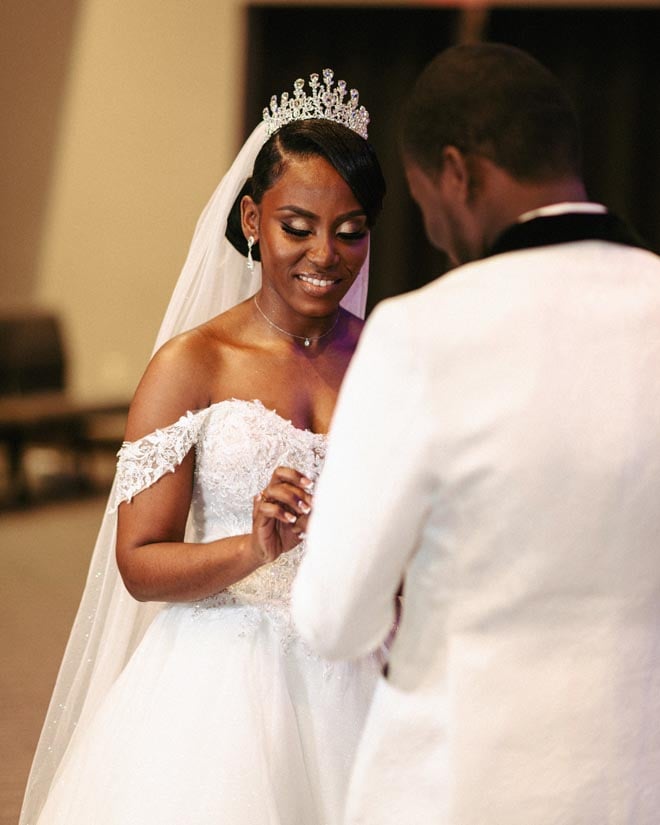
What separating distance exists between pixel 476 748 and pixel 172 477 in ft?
2.82

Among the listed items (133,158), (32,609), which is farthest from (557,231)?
(133,158)

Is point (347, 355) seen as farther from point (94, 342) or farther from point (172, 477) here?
point (94, 342)

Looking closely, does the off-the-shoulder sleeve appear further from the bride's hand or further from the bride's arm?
the bride's hand

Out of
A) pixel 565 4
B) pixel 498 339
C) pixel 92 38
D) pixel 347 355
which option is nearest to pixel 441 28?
pixel 565 4

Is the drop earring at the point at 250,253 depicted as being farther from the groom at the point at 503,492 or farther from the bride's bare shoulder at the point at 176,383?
the groom at the point at 503,492

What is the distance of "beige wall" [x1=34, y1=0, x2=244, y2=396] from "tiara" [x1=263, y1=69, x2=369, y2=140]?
18.8 feet

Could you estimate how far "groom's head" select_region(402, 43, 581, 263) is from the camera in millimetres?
1444

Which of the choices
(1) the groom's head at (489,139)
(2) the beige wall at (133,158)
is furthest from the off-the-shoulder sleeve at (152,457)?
(2) the beige wall at (133,158)

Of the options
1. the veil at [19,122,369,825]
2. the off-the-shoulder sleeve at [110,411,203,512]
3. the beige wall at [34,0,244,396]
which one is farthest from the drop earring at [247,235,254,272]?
the beige wall at [34,0,244,396]

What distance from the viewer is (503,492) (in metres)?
1.42

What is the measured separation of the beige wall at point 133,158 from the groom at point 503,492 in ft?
22.3

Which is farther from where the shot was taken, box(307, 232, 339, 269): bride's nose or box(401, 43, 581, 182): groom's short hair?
box(307, 232, 339, 269): bride's nose

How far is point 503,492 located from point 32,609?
14.8 feet

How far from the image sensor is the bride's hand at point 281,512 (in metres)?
1.83
